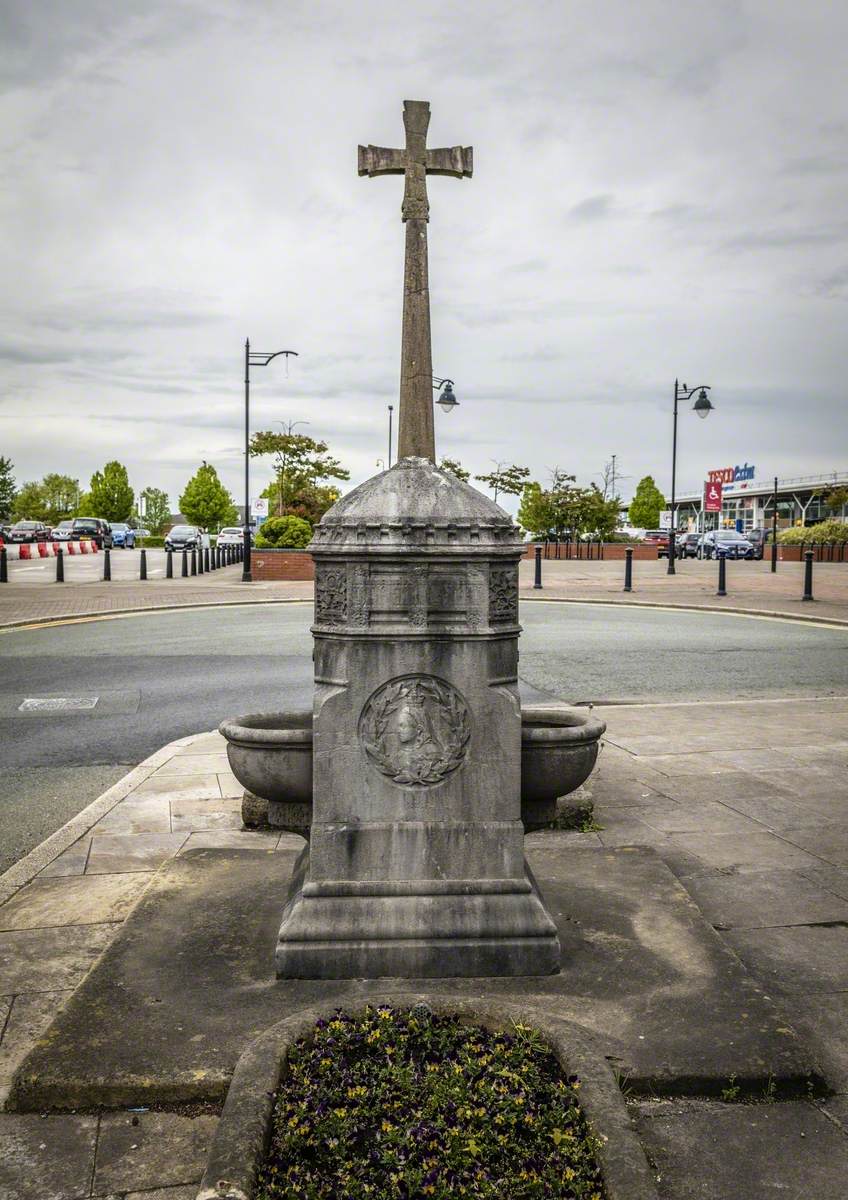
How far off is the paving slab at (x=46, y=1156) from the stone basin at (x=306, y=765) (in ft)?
4.87

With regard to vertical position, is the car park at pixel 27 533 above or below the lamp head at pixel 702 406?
below

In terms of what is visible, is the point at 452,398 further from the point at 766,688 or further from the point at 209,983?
the point at 209,983

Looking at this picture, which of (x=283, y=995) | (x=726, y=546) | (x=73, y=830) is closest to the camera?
(x=283, y=995)

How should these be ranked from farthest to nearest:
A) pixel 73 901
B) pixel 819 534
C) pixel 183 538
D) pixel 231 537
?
pixel 231 537, pixel 183 538, pixel 819 534, pixel 73 901

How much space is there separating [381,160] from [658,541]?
6128 cm

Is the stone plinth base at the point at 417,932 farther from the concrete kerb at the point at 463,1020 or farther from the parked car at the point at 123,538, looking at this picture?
the parked car at the point at 123,538

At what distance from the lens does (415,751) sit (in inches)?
158

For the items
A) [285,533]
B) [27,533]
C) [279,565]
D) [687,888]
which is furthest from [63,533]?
[687,888]

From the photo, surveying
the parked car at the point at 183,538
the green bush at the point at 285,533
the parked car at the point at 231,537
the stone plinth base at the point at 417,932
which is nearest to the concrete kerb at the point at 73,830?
the stone plinth base at the point at 417,932

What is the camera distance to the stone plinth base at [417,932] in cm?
398

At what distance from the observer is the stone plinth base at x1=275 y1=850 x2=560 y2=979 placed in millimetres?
3979

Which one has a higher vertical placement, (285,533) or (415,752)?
(285,533)

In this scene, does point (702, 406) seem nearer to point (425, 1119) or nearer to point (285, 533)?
point (285, 533)

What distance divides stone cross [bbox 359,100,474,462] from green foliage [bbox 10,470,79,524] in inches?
4773
